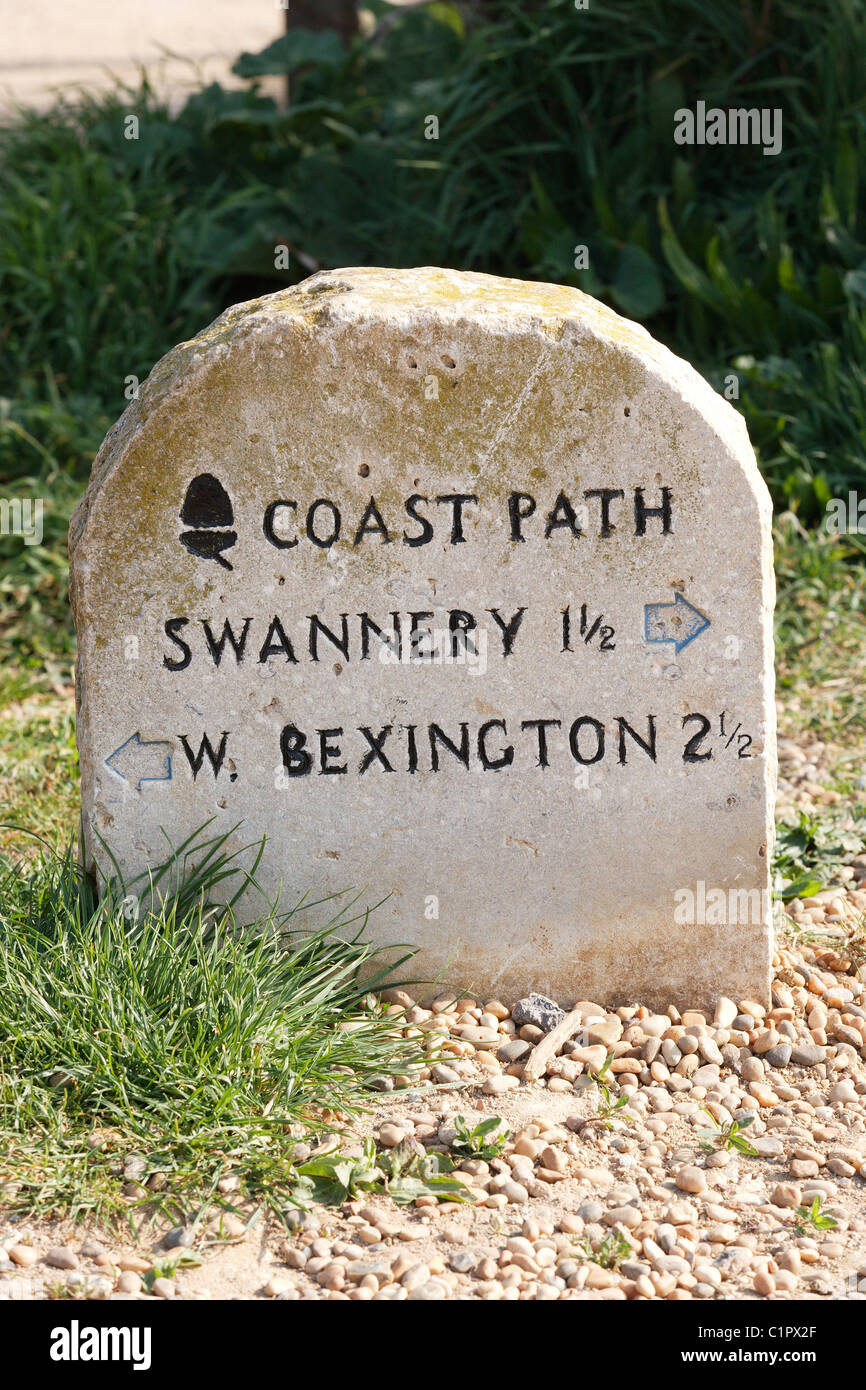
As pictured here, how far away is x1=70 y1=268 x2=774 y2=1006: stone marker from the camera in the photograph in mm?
2719

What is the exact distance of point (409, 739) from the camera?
2.89 metres

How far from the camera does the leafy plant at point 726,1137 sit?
2.60 metres

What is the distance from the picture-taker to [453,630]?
2846 mm

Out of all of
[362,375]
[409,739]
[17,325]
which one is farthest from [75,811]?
[17,325]

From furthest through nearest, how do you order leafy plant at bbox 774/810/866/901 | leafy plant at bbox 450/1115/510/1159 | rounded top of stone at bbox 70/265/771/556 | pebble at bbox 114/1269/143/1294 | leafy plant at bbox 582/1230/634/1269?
leafy plant at bbox 774/810/866/901
rounded top of stone at bbox 70/265/771/556
leafy plant at bbox 450/1115/510/1159
leafy plant at bbox 582/1230/634/1269
pebble at bbox 114/1269/143/1294

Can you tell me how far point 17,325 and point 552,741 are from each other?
4.21m

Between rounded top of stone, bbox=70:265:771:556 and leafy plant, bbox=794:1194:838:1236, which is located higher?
rounded top of stone, bbox=70:265:771:556

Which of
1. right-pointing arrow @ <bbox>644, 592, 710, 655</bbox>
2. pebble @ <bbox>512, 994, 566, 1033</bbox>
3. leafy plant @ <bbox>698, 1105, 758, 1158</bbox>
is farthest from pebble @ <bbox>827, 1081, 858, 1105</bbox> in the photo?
right-pointing arrow @ <bbox>644, 592, 710, 655</bbox>

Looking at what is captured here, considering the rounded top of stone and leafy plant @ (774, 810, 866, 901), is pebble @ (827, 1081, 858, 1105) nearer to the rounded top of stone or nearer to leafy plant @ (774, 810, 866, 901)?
leafy plant @ (774, 810, 866, 901)

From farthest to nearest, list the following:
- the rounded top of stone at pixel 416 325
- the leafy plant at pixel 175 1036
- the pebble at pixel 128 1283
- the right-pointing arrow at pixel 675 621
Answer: the right-pointing arrow at pixel 675 621
the rounded top of stone at pixel 416 325
the leafy plant at pixel 175 1036
the pebble at pixel 128 1283

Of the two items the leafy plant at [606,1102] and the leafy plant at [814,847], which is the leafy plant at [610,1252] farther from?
the leafy plant at [814,847]

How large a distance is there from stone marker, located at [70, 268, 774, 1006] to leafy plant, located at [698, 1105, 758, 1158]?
14.6 inches

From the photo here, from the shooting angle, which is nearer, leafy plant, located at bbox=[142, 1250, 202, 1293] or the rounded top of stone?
leafy plant, located at bbox=[142, 1250, 202, 1293]

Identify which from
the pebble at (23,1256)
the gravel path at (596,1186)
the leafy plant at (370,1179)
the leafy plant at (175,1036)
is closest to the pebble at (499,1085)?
the gravel path at (596,1186)
